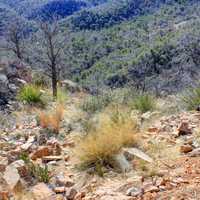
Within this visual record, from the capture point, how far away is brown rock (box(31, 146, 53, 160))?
16.7ft

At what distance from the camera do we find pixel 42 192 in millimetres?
4152

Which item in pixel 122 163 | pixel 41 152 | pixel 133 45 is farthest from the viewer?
pixel 133 45

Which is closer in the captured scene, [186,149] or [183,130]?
[186,149]

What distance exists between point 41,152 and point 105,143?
96cm

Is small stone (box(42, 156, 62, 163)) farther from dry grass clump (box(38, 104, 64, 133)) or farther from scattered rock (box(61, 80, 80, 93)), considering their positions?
scattered rock (box(61, 80, 80, 93))

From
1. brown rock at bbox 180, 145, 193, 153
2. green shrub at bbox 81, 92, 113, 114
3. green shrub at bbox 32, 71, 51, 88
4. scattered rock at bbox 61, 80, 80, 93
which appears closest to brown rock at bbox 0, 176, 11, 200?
brown rock at bbox 180, 145, 193, 153

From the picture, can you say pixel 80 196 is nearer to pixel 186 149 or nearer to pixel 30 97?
pixel 186 149

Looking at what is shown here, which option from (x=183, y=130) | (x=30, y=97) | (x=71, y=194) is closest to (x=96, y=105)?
(x=183, y=130)

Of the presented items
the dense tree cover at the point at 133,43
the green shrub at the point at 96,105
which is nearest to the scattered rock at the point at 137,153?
the green shrub at the point at 96,105

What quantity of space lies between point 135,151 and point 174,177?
94 centimetres

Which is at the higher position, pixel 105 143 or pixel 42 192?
pixel 105 143

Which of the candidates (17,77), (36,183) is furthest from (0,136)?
(17,77)

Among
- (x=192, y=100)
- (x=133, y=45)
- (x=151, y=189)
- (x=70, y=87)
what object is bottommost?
(x=70, y=87)

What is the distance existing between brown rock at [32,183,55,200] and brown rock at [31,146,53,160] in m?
0.79
